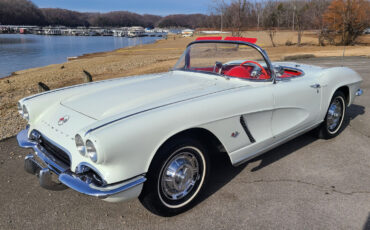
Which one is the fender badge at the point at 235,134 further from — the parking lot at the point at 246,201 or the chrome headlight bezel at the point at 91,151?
the chrome headlight bezel at the point at 91,151

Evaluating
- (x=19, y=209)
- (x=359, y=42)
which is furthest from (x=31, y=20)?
(x=19, y=209)

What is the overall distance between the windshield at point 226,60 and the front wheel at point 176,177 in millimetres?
1246

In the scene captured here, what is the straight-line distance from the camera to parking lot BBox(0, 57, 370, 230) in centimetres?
258

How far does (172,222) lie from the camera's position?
2596mm

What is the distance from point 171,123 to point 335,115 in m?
3.19

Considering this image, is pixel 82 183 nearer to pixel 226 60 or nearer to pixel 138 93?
pixel 138 93

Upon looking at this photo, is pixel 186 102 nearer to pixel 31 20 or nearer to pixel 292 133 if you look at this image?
pixel 292 133

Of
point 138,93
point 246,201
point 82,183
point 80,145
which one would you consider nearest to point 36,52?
point 138,93

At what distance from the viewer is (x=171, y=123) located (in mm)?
2373

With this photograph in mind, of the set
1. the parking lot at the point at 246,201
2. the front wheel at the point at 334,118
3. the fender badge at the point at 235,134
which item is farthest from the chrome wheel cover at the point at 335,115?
the fender badge at the point at 235,134

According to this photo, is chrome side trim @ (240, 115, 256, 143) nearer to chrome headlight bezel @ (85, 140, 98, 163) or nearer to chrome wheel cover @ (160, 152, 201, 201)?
chrome wheel cover @ (160, 152, 201, 201)

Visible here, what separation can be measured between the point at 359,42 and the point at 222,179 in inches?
1278

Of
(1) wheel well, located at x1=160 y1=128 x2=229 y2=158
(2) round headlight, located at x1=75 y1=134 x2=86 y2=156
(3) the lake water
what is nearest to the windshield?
(1) wheel well, located at x1=160 y1=128 x2=229 y2=158

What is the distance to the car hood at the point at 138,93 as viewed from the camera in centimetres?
268
